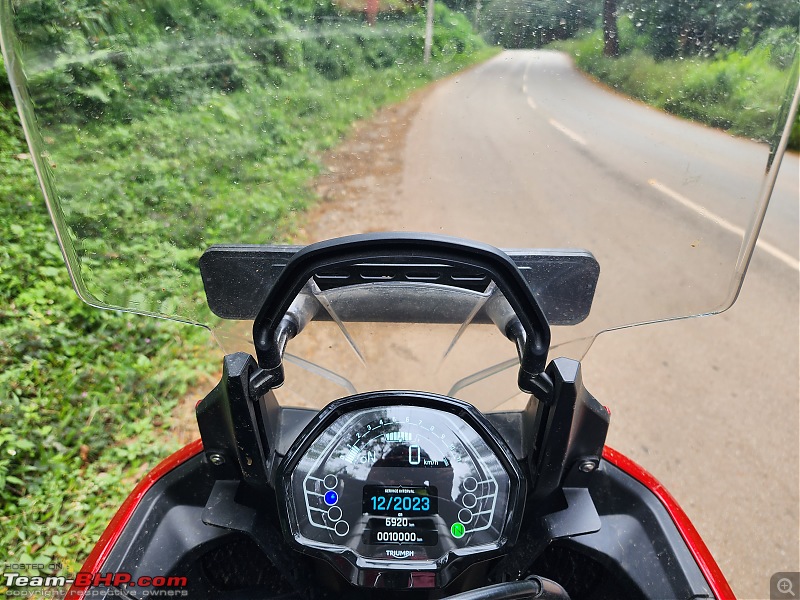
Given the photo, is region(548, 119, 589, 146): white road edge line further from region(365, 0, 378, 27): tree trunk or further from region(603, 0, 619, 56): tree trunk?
region(365, 0, 378, 27): tree trunk

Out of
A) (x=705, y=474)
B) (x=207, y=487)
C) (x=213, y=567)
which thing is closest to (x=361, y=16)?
(x=207, y=487)

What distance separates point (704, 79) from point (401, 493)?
835 millimetres

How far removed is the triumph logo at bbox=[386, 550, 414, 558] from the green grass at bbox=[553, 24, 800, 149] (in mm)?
825

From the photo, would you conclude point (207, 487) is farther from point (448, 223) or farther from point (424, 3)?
point (424, 3)

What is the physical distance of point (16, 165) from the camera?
15.7 ft

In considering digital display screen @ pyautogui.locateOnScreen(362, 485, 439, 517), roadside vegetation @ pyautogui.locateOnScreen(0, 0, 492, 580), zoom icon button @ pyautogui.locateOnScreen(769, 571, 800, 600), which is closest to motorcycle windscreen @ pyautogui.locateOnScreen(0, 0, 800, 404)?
roadside vegetation @ pyautogui.locateOnScreen(0, 0, 492, 580)

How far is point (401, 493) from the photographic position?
3.14 ft

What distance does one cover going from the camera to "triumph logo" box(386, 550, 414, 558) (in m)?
0.94

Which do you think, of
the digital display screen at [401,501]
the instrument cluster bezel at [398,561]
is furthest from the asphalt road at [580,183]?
the digital display screen at [401,501]

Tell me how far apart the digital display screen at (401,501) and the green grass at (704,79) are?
2.42ft

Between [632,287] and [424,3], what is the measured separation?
693 millimetres

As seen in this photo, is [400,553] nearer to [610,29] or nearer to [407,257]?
[407,257]

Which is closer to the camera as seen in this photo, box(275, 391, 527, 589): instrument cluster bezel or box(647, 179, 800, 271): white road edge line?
box(275, 391, 527, 589): instrument cluster bezel

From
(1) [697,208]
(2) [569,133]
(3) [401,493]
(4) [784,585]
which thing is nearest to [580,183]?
(2) [569,133]
